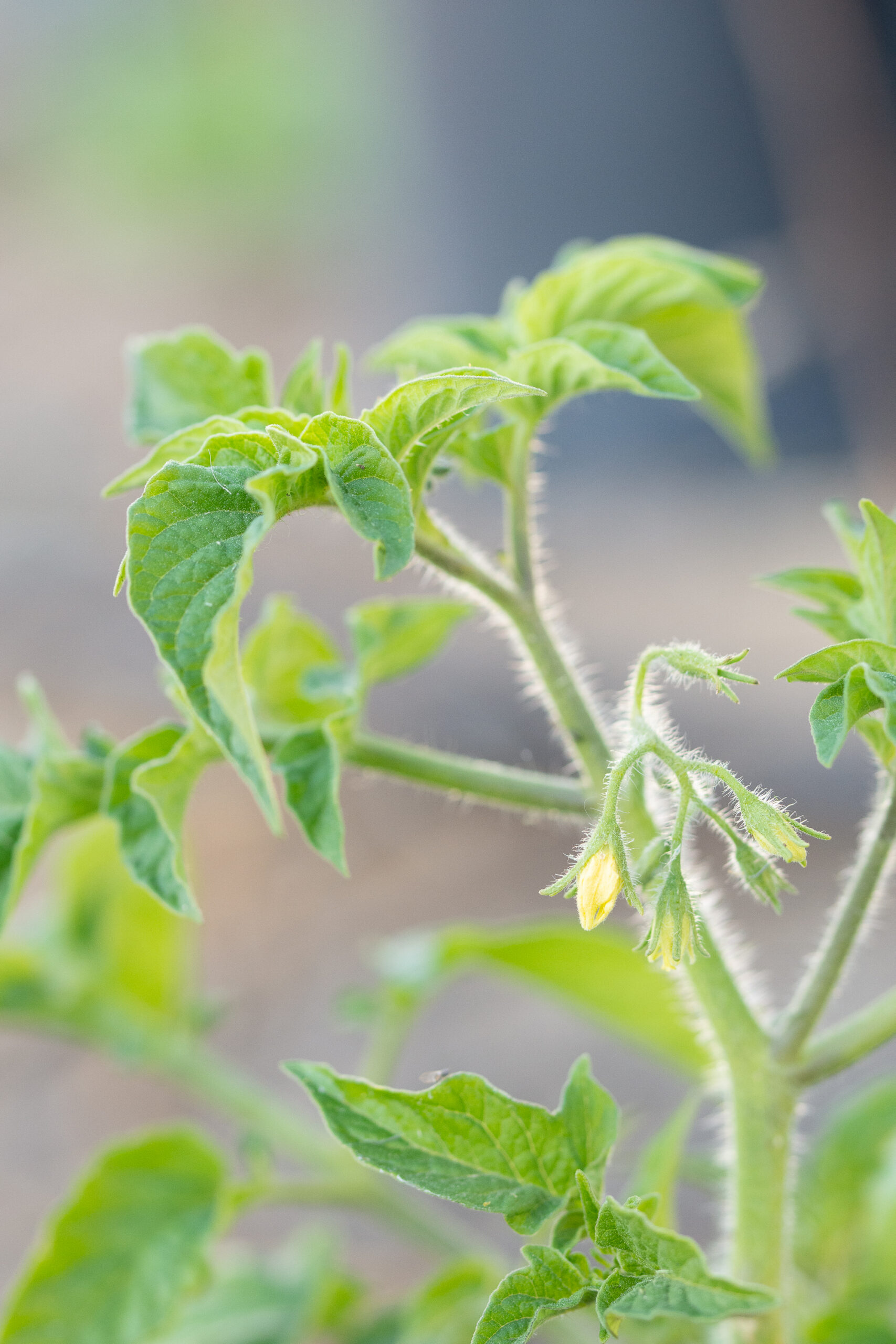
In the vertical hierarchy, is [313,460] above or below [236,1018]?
above

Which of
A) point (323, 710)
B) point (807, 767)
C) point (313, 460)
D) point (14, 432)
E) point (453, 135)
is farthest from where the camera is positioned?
point (14, 432)

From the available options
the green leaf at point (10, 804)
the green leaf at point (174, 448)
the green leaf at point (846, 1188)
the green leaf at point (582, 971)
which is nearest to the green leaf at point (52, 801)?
the green leaf at point (10, 804)

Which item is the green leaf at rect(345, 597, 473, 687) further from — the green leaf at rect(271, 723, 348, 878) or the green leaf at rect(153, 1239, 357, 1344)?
the green leaf at rect(153, 1239, 357, 1344)

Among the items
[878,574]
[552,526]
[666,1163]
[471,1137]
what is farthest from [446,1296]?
[552,526]

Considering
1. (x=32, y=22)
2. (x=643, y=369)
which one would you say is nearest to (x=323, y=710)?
(x=643, y=369)

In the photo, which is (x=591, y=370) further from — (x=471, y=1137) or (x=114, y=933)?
(x=114, y=933)

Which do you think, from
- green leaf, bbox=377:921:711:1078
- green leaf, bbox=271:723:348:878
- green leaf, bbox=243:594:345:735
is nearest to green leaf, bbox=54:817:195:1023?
green leaf, bbox=377:921:711:1078

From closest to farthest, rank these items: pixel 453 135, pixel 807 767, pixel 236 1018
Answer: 1. pixel 807 767
2. pixel 236 1018
3. pixel 453 135

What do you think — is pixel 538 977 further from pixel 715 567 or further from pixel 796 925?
pixel 715 567
